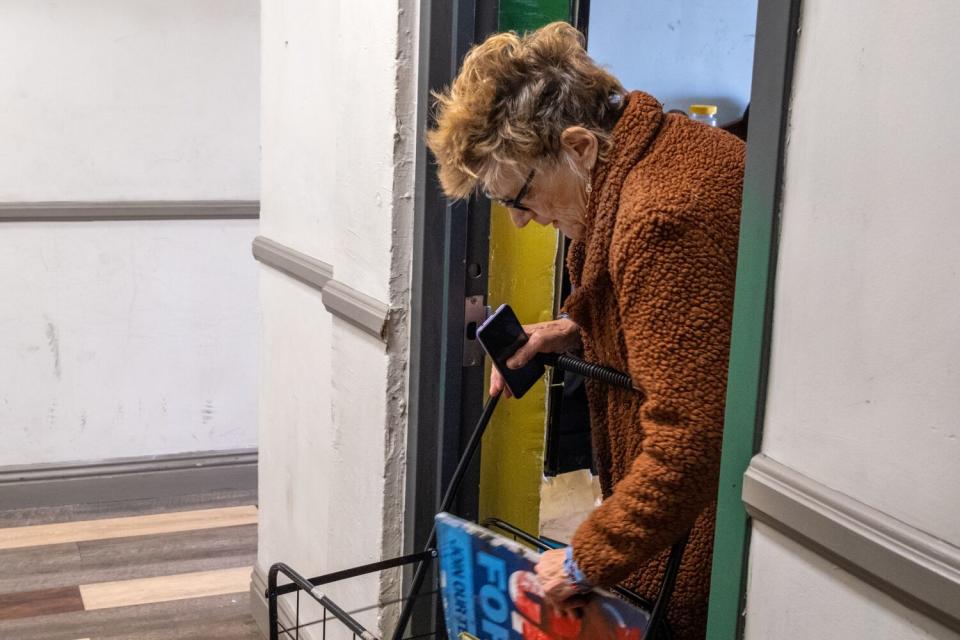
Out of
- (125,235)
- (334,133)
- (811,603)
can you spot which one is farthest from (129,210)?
(811,603)

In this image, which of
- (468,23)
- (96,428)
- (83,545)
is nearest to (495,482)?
(468,23)

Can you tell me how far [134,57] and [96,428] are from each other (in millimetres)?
1271

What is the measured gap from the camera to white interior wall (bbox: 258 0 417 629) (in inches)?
77.5

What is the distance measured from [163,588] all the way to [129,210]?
1275 millimetres

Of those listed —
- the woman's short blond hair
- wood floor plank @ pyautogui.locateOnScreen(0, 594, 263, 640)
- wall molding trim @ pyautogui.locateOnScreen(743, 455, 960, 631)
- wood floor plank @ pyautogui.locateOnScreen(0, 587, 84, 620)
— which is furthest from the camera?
wood floor plank @ pyautogui.locateOnScreen(0, 587, 84, 620)

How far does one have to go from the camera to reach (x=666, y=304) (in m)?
1.25

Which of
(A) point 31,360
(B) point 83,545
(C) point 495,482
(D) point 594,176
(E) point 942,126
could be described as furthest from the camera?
(A) point 31,360

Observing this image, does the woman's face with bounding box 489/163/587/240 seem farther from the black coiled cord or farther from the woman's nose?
the black coiled cord

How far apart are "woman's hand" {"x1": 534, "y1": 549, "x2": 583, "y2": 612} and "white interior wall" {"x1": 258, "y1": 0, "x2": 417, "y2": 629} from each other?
704 millimetres

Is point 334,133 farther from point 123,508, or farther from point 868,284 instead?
point 123,508

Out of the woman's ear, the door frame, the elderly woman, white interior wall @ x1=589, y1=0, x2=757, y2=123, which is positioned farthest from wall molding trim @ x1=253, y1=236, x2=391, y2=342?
white interior wall @ x1=589, y1=0, x2=757, y2=123

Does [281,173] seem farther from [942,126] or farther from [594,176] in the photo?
[942,126]

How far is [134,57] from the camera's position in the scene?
139 inches

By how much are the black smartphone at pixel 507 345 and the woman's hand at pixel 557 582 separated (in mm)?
387
